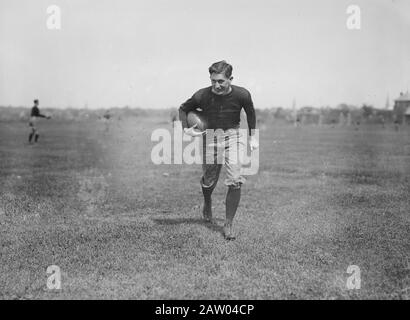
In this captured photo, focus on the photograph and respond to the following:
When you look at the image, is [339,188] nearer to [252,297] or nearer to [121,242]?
[121,242]

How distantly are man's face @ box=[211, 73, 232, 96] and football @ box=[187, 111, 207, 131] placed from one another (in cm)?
48

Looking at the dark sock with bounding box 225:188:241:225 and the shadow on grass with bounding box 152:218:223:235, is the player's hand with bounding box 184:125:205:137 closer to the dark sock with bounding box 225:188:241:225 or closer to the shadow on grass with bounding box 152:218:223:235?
the dark sock with bounding box 225:188:241:225

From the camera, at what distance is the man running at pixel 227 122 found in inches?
261

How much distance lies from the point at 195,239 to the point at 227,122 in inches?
70.2

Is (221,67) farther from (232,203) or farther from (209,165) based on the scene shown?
(232,203)

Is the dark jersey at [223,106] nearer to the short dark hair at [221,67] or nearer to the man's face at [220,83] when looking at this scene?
the man's face at [220,83]

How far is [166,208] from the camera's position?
868 centimetres

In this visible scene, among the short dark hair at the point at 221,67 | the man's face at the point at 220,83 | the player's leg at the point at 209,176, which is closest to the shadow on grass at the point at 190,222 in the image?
the player's leg at the point at 209,176

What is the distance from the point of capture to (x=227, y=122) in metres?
6.82

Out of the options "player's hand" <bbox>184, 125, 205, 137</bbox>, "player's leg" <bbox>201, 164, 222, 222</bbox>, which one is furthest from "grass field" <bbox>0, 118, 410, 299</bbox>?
"player's hand" <bbox>184, 125, 205, 137</bbox>

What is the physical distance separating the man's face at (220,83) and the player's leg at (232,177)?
2.03 feet

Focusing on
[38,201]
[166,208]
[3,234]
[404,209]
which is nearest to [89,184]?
[38,201]
